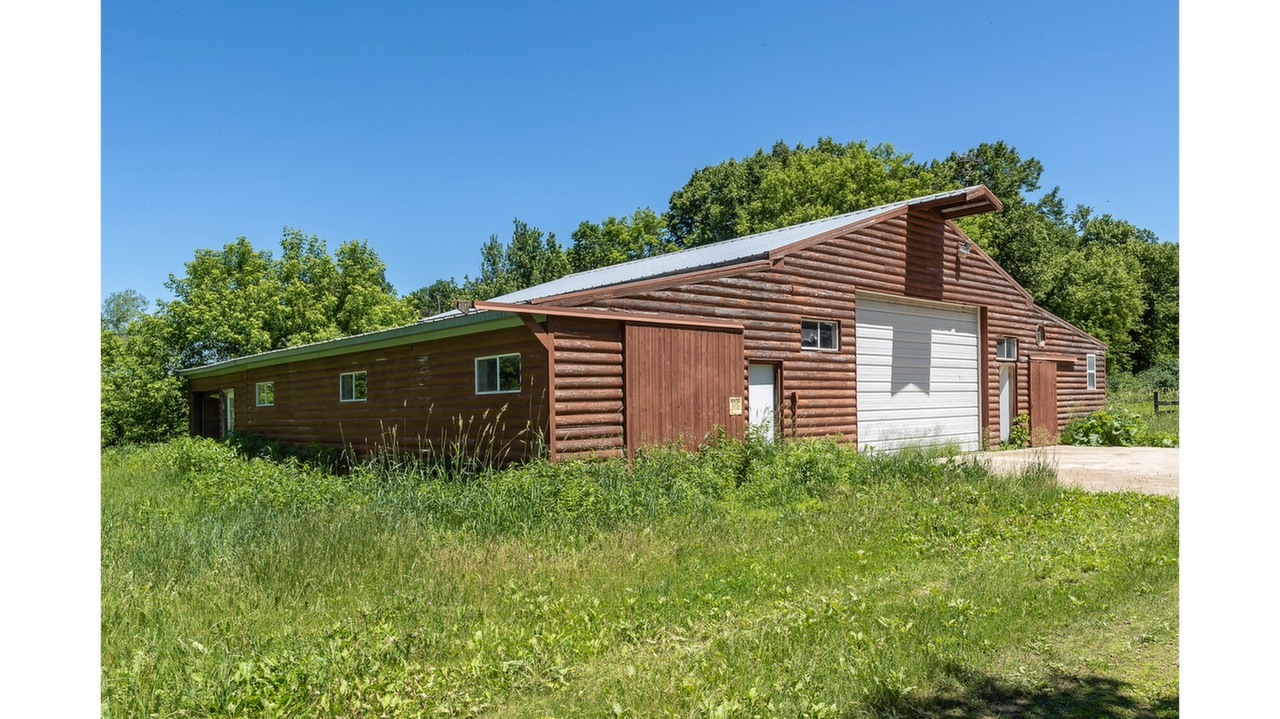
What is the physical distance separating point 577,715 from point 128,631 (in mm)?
3017

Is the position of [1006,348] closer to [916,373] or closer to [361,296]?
[916,373]

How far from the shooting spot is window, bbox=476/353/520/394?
38.3ft

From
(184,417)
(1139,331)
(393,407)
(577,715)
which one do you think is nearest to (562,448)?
(393,407)

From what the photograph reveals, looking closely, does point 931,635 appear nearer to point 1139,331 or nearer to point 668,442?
point 668,442

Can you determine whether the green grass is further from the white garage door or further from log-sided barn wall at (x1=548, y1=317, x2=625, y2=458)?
the white garage door

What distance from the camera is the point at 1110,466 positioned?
14.6 metres

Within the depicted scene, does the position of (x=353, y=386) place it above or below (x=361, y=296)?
below

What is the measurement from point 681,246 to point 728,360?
33.8 metres

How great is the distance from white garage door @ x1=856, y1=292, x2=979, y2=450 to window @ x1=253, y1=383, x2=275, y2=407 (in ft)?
48.1

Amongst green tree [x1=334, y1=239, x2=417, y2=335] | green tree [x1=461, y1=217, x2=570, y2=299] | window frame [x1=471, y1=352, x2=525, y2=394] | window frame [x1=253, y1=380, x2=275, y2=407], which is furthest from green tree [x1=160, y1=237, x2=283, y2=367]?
window frame [x1=471, y1=352, x2=525, y2=394]

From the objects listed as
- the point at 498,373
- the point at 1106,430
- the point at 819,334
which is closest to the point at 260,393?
the point at 498,373

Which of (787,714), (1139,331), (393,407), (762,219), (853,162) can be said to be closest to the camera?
(787,714)

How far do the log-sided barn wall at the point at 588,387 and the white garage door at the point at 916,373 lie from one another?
268 inches

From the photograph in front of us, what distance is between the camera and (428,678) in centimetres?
423
